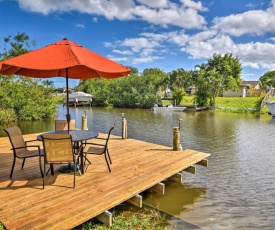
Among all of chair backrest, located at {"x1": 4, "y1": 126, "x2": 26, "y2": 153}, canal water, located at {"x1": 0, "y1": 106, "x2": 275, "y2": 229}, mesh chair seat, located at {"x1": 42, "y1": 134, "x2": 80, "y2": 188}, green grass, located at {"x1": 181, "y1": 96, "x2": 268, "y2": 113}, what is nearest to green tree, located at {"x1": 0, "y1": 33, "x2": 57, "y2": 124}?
chair backrest, located at {"x1": 4, "y1": 126, "x2": 26, "y2": 153}

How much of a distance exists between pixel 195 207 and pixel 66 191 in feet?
8.81

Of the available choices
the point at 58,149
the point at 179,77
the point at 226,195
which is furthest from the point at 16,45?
the point at 179,77

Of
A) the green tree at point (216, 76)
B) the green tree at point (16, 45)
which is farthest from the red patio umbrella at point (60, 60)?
the green tree at point (216, 76)

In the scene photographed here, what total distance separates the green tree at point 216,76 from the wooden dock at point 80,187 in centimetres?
2755

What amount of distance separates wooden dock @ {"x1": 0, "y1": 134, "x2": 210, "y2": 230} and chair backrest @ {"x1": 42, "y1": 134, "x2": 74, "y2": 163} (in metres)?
0.53

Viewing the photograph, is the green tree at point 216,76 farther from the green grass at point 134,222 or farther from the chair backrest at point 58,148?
the chair backrest at point 58,148

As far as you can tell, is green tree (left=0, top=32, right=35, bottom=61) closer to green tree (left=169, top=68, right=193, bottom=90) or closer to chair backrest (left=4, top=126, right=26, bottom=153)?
chair backrest (left=4, top=126, right=26, bottom=153)

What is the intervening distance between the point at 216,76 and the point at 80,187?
103ft

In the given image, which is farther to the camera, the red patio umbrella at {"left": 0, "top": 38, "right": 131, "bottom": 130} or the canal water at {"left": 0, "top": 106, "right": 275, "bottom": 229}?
the canal water at {"left": 0, "top": 106, "right": 275, "bottom": 229}

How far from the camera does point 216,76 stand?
1277 inches

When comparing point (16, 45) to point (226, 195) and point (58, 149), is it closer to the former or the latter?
point (58, 149)

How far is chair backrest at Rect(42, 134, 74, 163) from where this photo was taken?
3.94 m

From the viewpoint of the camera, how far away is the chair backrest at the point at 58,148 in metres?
3.94

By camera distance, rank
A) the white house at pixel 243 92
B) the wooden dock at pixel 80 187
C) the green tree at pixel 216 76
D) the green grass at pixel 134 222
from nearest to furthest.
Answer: the wooden dock at pixel 80 187 < the green grass at pixel 134 222 < the green tree at pixel 216 76 < the white house at pixel 243 92
